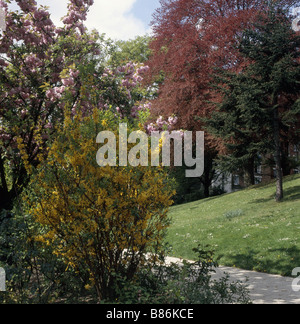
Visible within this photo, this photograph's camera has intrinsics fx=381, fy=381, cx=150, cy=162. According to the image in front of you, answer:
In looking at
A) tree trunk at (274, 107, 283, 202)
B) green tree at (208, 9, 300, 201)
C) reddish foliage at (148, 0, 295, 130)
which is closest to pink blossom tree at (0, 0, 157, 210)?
green tree at (208, 9, 300, 201)

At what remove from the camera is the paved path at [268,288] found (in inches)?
215

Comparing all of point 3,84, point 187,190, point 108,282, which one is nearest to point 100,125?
point 108,282

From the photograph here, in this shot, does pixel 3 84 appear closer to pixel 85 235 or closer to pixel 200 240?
pixel 85 235

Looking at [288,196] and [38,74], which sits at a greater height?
[38,74]

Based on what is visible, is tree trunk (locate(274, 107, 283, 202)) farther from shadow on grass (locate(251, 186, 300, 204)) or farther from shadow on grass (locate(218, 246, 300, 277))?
shadow on grass (locate(218, 246, 300, 277))

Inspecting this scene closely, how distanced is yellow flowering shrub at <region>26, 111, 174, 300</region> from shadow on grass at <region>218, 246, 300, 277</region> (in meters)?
3.46

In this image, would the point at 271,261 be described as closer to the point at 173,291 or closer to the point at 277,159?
the point at 173,291

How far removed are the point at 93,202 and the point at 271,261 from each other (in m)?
4.77

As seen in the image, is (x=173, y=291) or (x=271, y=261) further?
(x=271, y=261)

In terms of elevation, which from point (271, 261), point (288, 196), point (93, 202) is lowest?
point (271, 261)

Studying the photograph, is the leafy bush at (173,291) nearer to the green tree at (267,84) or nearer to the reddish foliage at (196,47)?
the green tree at (267,84)

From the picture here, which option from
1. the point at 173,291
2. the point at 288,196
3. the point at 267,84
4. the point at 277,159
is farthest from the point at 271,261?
the point at 267,84

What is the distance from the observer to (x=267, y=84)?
14.3m
